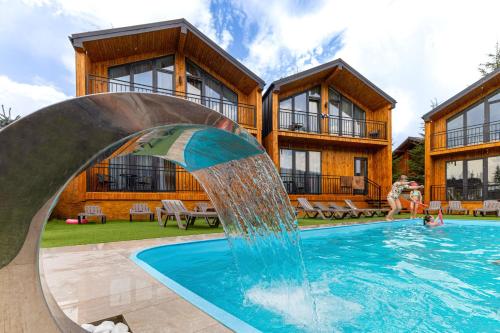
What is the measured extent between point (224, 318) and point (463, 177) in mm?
19294

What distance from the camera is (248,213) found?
2.93 metres

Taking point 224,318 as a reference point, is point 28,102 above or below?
above

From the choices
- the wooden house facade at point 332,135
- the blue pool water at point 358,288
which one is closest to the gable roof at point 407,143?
the wooden house facade at point 332,135

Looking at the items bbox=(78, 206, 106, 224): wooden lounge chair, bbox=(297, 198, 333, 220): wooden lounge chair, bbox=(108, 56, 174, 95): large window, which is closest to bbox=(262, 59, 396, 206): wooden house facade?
bbox=(297, 198, 333, 220): wooden lounge chair

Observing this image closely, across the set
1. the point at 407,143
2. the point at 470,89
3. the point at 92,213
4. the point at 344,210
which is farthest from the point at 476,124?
the point at 92,213

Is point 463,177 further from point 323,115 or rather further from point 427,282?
point 427,282

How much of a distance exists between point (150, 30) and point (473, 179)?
62.8ft

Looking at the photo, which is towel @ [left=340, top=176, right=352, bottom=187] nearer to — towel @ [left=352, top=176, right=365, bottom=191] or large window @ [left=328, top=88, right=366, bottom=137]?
towel @ [left=352, top=176, right=365, bottom=191]

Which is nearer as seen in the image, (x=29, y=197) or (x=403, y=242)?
(x=29, y=197)

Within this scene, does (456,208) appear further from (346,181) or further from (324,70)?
(324,70)

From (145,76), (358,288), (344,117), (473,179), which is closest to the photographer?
(358,288)

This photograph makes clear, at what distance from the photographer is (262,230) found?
302cm

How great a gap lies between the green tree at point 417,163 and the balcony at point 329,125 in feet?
29.0

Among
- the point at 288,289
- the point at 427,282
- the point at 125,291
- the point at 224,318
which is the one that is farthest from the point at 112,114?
the point at 427,282
